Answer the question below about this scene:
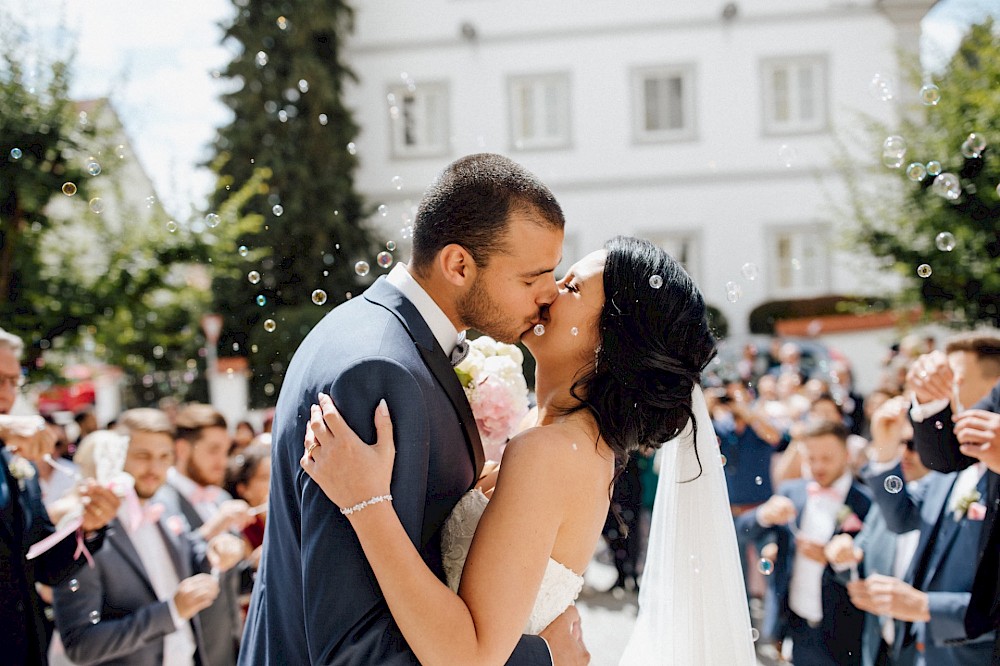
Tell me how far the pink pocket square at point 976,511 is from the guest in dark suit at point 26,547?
328 centimetres

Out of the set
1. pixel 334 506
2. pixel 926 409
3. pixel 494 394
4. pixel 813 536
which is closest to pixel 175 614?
pixel 494 394

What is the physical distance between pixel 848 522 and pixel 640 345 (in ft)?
9.45

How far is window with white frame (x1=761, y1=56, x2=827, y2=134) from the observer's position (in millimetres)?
16234

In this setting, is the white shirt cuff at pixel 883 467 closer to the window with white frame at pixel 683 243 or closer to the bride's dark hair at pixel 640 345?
the bride's dark hair at pixel 640 345

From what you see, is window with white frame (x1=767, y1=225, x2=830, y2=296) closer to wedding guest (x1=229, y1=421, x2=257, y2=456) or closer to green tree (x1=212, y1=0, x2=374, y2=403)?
green tree (x1=212, y1=0, x2=374, y2=403)

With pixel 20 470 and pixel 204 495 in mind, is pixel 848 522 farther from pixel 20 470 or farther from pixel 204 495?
pixel 20 470

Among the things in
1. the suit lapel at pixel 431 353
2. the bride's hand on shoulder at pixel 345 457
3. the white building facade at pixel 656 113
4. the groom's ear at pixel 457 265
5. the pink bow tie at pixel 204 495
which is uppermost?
the white building facade at pixel 656 113

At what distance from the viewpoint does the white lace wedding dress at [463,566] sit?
208 centimetres

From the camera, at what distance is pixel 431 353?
2.00 m

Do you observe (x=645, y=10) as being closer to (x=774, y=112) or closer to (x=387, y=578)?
(x=774, y=112)

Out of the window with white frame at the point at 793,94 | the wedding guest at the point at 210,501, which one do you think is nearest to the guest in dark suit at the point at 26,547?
the wedding guest at the point at 210,501

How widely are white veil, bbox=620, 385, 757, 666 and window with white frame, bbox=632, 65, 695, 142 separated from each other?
14.5 metres

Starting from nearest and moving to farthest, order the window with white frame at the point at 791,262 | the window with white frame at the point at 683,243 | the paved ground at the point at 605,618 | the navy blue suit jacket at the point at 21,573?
the navy blue suit jacket at the point at 21,573 → the paved ground at the point at 605,618 → the window with white frame at the point at 791,262 → the window with white frame at the point at 683,243

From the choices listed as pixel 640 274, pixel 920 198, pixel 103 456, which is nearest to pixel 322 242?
pixel 920 198
